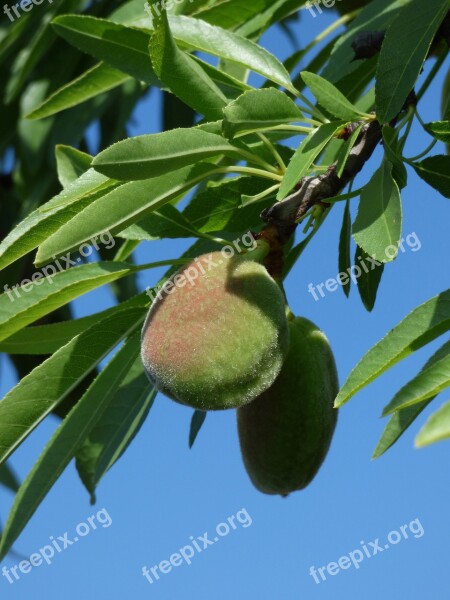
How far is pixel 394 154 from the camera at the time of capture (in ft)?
3.48

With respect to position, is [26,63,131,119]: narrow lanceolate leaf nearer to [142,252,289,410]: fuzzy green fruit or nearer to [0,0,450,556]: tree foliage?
[0,0,450,556]: tree foliage

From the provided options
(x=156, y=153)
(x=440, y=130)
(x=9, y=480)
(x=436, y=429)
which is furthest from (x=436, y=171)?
(x=9, y=480)

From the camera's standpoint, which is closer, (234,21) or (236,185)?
(236,185)

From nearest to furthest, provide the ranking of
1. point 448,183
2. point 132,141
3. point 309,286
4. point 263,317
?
point 132,141, point 263,317, point 448,183, point 309,286

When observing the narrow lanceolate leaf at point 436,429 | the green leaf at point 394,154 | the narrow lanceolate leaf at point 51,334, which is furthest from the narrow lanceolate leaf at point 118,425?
the narrow lanceolate leaf at point 436,429

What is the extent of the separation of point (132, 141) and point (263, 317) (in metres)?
0.24

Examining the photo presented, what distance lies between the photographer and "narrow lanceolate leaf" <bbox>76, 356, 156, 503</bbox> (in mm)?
1312

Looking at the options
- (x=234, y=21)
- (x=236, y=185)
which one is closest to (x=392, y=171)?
(x=236, y=185)

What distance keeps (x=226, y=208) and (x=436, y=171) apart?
0.85ft

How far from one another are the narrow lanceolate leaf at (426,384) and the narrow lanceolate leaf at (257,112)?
32 cm

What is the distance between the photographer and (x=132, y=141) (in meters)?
0.89

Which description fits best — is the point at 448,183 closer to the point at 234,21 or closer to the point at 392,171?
the point at 392,171

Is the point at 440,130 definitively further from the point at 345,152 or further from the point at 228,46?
the point at 228,46

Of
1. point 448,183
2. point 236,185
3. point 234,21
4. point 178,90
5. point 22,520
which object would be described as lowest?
point 22,520
